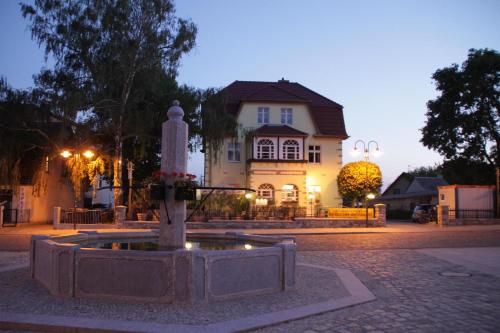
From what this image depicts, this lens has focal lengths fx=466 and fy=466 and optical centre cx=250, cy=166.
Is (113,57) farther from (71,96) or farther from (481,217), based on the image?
(481,217)

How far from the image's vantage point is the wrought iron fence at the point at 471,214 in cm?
3203

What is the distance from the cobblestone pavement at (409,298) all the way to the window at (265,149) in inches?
841

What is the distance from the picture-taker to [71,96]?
2381cm

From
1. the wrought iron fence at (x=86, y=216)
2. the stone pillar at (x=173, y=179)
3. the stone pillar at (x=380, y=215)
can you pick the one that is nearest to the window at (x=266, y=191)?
the stone pillar at (x=380, y=215)

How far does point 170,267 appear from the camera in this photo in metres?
7.40

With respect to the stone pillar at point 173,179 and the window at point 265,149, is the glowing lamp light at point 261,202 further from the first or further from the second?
the stone pillar at point 173,179

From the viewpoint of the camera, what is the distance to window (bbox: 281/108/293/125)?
38844 millimetres

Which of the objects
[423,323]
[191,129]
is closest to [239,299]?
[423,323]

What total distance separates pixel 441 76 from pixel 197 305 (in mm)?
38952

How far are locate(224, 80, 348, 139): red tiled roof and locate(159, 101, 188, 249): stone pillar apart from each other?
94.1 ft

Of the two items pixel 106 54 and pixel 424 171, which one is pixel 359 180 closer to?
pixel 106 54

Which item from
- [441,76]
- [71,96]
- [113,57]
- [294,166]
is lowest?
[294,166]

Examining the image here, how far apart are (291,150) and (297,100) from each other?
4462mm

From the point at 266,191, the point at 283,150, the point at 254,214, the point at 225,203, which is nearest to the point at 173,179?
the point at 225,203
